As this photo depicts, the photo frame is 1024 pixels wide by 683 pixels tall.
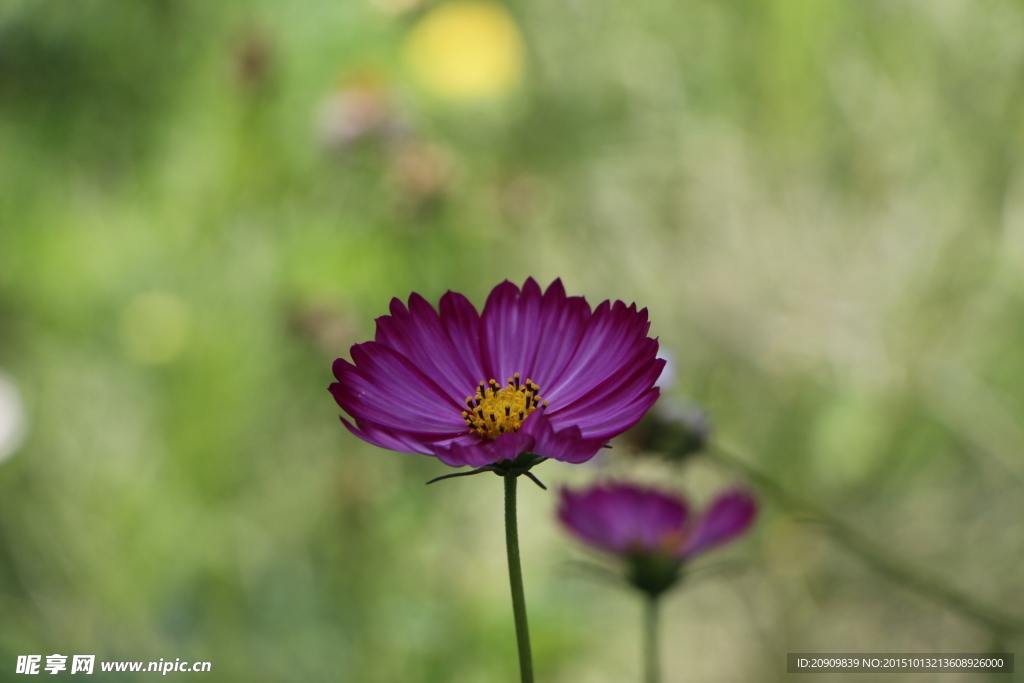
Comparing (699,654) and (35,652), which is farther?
(699,654)

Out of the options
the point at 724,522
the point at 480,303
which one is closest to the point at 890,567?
the point at 724,522

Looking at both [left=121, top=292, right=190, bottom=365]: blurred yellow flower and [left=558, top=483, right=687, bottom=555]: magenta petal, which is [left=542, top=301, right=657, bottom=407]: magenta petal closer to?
[left=558, top=483, right=687, bottom=555]: magenta petal

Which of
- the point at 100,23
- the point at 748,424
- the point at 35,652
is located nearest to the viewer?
the point at 35,652

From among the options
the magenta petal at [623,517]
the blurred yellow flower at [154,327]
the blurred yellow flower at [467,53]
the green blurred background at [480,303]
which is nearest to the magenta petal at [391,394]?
the magenta petal at [623,517]

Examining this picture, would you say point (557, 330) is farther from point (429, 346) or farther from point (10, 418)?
point (10, 418)

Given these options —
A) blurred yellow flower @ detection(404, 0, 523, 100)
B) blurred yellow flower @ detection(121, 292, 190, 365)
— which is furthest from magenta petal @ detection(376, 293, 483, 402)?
blurred yellow flower @ detection(404, 0, 523, 100)

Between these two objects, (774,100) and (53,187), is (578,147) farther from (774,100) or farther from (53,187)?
(53,187)

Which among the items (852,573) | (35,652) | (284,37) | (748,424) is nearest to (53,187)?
(284,37)
